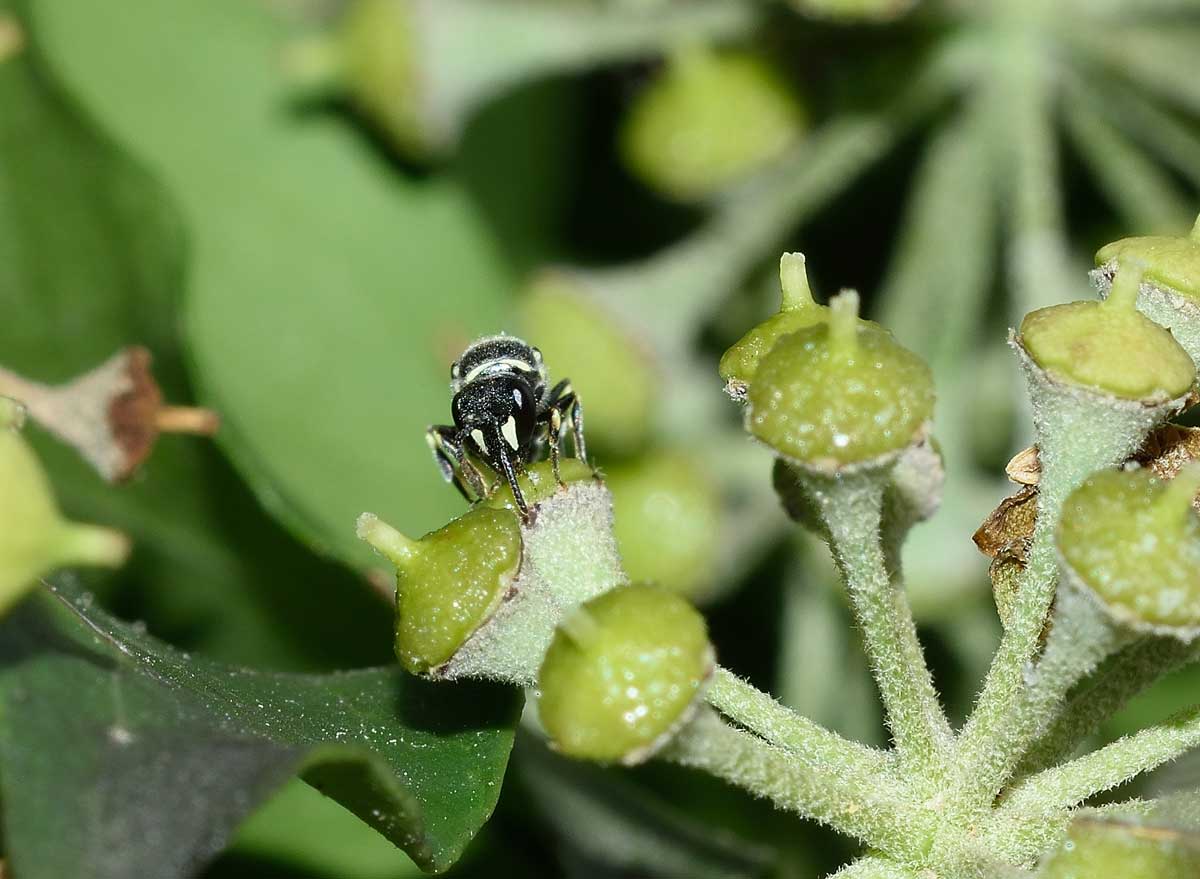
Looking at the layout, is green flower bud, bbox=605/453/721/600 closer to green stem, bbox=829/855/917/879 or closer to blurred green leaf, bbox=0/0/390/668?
blurred green leaf, bbox=0/0/390/668

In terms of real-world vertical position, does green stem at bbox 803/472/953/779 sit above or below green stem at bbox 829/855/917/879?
above

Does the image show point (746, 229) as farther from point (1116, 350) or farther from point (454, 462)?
point (1116, 350)

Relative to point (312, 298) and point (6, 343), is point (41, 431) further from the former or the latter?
point (312, 298)

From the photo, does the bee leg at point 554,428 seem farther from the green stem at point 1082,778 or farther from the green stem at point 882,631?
the green stem at point 1082,778

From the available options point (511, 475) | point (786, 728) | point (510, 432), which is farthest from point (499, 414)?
point (786, 728)

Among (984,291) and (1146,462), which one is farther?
(984,291)

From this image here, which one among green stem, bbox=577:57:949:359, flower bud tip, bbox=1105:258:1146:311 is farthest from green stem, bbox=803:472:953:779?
green stem, bbox=577:57:949:359

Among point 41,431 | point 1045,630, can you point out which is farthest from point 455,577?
point 41,431
